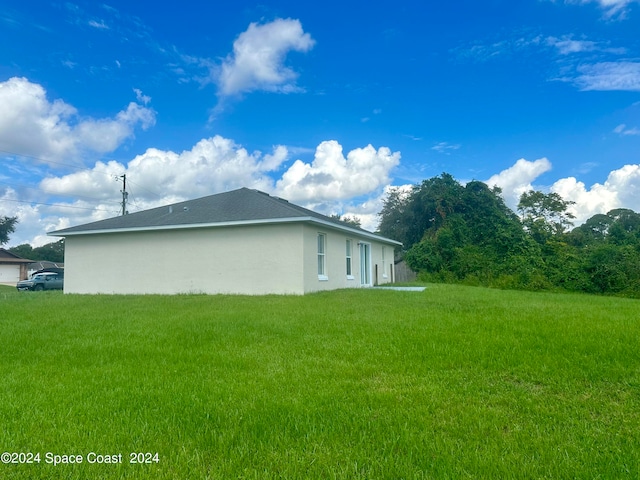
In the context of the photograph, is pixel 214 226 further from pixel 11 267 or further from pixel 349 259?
pixel 11 267

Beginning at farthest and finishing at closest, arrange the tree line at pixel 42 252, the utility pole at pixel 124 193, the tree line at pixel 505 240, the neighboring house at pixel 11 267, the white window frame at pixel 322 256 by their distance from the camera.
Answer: the tree line at pixel 42 252, the neighboring house at pixel 11 267, the utility pole at pixel 124 193, the tree line at pixel 505 240, the white window frame at pixel 322 256

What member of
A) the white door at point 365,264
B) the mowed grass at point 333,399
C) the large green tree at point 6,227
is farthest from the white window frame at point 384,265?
the large green tree at point 6,227

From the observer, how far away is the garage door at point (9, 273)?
134ft

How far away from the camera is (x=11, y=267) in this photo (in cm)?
4128

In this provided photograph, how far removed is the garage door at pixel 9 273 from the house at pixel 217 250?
32.7 meters

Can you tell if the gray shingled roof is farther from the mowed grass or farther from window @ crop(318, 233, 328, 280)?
the mowed grass

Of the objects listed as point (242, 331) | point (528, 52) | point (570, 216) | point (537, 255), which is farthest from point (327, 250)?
point (570, 216)

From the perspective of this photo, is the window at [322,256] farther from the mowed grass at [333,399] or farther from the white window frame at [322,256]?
the mowed grass at [333,399]

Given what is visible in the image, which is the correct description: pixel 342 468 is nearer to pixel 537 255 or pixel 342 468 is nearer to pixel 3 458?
pixel 3 458

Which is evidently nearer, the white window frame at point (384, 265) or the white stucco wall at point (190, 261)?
the white stucco wall at point (190, 261)

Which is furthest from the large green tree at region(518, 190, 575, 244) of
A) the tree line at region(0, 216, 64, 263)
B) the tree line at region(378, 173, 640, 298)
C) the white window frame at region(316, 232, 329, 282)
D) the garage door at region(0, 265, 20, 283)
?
the tree line at region(0, 216, 64, 263)

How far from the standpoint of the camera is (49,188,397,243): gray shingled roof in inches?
523

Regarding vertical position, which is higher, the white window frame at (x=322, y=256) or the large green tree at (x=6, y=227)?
the large green tree at (x=6, y=227)

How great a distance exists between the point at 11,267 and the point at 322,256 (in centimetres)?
4246
